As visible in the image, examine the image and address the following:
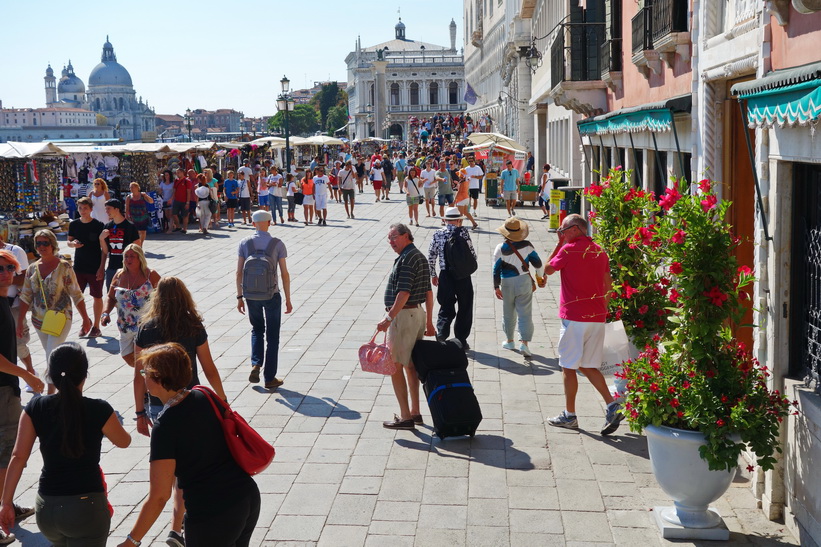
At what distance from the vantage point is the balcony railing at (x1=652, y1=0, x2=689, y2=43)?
995 cm

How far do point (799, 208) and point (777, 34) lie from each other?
125 cm

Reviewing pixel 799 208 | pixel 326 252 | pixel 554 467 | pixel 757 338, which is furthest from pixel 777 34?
pixel 326 252

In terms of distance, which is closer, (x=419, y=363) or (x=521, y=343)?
(x=419, y=363)

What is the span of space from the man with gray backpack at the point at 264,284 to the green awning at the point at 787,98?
15.2ft

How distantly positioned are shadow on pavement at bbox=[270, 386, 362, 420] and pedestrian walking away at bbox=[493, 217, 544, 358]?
91.8 inches

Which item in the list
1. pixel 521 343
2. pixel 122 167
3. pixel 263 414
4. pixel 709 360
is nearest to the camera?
pixel 709 360

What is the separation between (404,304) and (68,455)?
355 centimetres

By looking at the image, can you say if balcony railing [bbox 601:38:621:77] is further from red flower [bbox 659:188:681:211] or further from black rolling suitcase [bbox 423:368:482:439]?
red flower [bbox 659:188:681:211]

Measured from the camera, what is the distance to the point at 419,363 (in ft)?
25.5

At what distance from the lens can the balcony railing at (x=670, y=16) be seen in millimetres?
9953

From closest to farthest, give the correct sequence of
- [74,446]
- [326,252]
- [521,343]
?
[74,446] < [521,343] < [326,252]

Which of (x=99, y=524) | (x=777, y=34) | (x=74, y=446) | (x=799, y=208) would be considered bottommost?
(x=99, y=524)

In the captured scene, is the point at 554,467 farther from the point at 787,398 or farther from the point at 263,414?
the point at 263,414

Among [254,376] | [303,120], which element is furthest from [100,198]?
[303,120]
